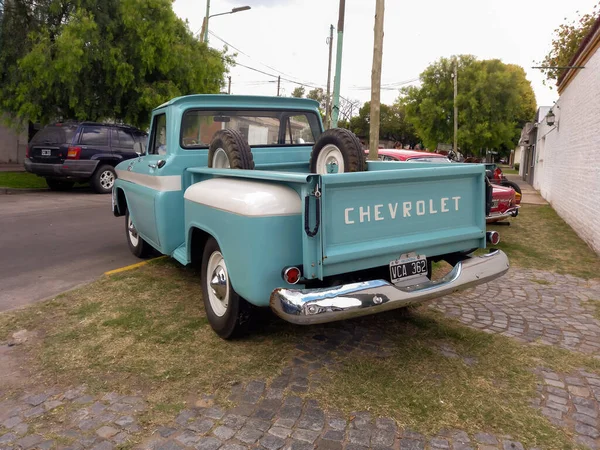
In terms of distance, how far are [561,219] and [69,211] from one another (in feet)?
36.2

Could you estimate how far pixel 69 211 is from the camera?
10.4m

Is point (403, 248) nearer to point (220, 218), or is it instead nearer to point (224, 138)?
point (220, 218)

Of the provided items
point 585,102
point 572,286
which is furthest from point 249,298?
point 585,102

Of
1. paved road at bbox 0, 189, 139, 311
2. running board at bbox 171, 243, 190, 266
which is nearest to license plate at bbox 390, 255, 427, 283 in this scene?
running board at bbox 171, 243, 190, 266

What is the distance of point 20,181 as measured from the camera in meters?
15.1

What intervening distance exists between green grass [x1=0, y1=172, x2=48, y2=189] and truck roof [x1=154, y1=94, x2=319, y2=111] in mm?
10985

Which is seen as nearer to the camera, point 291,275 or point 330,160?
point 291,275

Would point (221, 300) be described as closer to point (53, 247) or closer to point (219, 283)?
point (219, 283)

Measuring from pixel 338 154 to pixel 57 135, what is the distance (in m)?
10.9

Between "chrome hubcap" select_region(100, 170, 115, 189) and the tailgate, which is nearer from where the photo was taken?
the tailgate

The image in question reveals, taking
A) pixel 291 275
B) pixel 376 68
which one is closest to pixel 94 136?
pixel 376 68

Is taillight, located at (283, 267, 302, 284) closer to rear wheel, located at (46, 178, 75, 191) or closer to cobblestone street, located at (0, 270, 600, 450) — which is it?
cobblestone street, located at (0, 270, 600, 450)

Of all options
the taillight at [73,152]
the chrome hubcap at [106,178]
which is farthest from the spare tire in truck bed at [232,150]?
the chrome hubcap at [106,178]

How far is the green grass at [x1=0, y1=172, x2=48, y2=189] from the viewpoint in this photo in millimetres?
14266
